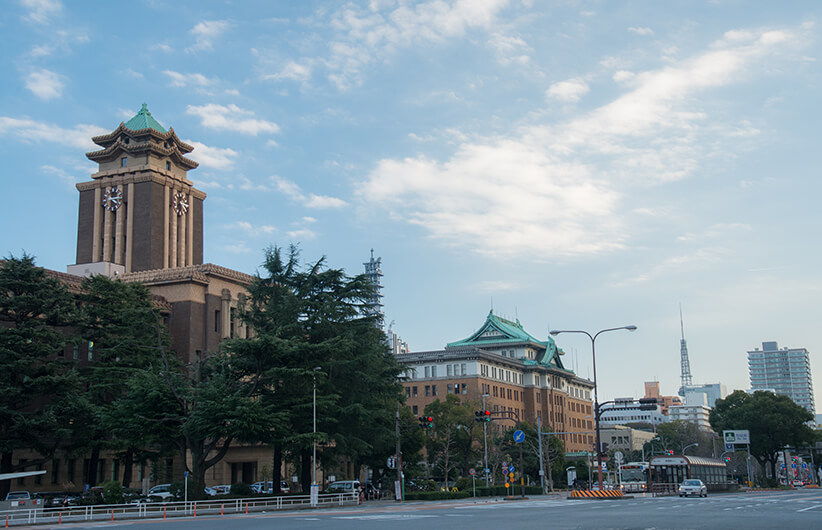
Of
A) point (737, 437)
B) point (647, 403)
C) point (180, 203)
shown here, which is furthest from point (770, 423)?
point (180, 203)

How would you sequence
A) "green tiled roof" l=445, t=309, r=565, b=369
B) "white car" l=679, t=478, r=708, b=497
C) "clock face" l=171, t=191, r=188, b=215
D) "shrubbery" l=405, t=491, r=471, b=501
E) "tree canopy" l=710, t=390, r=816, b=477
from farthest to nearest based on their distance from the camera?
"green tiled roof" l=445, t=309, r=565, b=369 → "tree canopy" l=710, t=390, r=816, b=477 → "clock face" l=171, t=191, r=188, b=215 → "white car" l=679, t=478, r=708, b=497 → "shrubbery" l=405, t=491, r=471, b=501

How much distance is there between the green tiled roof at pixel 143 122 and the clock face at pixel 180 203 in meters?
7.64

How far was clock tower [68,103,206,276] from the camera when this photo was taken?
274ft

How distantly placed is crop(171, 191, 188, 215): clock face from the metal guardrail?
47.3 meters

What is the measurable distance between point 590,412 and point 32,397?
388ft

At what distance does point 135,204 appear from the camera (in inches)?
3314

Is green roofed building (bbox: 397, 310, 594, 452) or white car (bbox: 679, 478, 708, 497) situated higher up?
green roofed building (bbox: 397, 310, 594, 452)

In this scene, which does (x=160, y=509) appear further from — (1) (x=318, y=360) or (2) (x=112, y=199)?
(2) (x=112, y=199)

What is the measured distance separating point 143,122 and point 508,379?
6446 cm

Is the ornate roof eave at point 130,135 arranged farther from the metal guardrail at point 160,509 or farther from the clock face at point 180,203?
the metal guardrail at point 160,509

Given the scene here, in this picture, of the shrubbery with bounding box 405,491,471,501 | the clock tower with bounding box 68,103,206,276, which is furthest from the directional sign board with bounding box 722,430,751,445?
the clock tower with bounding box 68,103,206,276

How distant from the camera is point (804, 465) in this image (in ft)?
561

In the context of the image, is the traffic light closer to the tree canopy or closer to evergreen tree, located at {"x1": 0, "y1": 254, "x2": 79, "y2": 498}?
evergreen tree, located at {"x1": 0, "y1": 254, "x2": 79, "y2": 498}

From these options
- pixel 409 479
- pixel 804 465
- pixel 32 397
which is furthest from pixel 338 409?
pixel 804 465
